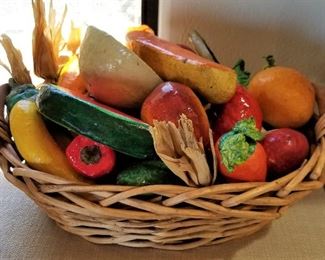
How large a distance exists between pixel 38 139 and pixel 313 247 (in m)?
0.35

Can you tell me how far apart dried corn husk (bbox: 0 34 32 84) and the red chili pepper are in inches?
7.2

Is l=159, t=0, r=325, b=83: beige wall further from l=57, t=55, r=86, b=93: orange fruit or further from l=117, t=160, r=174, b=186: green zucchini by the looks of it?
l=117, t=160, r=174, b=186: green zucchini

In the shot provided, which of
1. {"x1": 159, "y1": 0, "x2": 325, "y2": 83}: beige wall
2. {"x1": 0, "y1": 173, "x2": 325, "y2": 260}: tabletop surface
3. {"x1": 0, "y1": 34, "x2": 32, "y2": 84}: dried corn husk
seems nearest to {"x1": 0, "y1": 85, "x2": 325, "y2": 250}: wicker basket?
{"x1": 0, "y1": 173, "x2": 325, "y2": 260}: tabletop surface

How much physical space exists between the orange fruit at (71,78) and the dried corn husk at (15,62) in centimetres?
5

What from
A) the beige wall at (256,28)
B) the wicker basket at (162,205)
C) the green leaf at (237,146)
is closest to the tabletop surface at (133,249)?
the wicker basket at (162,205)

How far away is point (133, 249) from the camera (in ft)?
1.65

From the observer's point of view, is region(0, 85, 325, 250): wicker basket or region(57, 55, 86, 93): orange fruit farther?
region(57, 55, 86, 93): orange fruit

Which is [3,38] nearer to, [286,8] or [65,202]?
[65,202]

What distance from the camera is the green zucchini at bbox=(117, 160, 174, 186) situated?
44 cm

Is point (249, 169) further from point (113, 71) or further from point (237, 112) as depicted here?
point (113, 71)

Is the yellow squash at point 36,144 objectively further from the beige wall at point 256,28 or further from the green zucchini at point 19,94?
the beige wall at point 256,28

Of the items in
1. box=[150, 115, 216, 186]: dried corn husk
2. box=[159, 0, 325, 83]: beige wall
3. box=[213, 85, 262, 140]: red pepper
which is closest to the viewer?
box=[150, 115, 216, 186]: dried corn husk

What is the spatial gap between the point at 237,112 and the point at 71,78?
228 mm

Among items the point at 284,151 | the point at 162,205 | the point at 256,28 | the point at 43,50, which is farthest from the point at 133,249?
the point at 256,28
